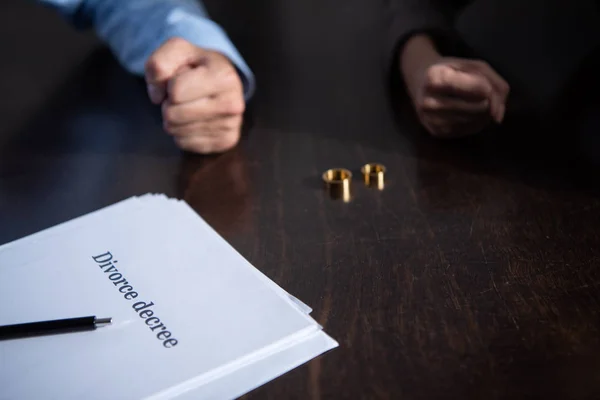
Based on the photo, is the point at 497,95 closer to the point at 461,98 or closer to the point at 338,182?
the point at 461,98

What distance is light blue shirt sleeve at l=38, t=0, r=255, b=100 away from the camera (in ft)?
2.84

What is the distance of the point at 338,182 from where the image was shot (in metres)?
0.69

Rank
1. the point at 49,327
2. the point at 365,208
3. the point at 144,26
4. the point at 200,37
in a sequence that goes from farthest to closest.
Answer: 1. the point at 144,26
2. the point at 200,37
3. the point at 365,208
4. the point at 49,327

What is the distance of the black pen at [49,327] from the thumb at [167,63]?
36 cm

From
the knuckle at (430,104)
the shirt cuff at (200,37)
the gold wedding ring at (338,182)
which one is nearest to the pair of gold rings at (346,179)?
the gold wedding ring at (338,182)

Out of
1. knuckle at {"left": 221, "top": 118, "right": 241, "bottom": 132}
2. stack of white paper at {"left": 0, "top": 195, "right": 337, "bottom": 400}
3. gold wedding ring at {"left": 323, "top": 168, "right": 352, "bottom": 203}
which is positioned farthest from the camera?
knuckle at {"left": 221, "top": 118, "right": 241, "bottom": 132}

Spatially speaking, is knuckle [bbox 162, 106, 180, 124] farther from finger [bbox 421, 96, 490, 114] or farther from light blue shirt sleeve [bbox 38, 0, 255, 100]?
finger [bbox 421, 96, 490, 114]

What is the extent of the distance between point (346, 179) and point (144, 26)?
44 centimetres

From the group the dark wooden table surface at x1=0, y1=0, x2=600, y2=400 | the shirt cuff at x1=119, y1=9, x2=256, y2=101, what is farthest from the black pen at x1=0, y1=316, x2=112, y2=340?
the shirt cuff at x1=119, y1=9, x2=256, y2=101

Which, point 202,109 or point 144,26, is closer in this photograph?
point 202,109

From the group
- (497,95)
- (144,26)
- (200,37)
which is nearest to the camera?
(497,95)

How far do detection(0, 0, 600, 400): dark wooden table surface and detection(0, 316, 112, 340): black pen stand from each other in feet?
0.48

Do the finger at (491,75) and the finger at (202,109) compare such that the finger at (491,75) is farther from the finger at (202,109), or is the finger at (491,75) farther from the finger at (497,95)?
the finger at (202,109)

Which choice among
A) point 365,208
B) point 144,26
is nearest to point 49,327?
point 365,208
